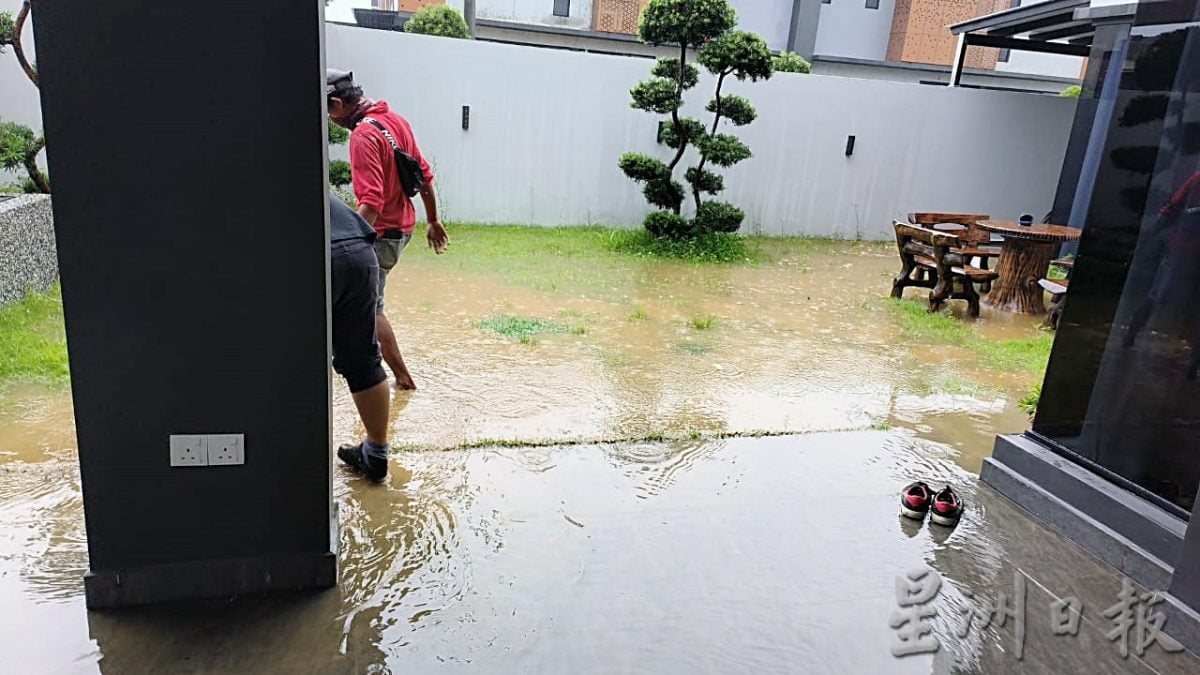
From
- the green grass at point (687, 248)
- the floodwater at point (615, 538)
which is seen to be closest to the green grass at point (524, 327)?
the floodwater at point (615, 538)

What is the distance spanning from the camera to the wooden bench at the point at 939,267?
6258 millimetres

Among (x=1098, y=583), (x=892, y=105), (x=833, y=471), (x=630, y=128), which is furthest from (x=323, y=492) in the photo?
(x=892, y=105)

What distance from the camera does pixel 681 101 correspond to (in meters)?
8.25

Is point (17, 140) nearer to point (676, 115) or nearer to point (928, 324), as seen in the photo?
point (676, 115)

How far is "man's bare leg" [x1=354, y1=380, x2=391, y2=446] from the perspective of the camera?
2727 millimetres

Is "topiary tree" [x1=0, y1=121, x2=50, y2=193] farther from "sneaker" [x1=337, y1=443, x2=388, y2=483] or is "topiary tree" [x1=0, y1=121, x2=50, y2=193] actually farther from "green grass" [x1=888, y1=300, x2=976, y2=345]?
"green grass" [x1=888, y1=300, x2=976, y2=345]

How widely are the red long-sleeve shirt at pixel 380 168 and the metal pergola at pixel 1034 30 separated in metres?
7.36

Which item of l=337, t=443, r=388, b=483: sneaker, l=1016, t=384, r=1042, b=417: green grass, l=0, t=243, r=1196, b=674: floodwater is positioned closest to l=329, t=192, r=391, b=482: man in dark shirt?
l=337, t=443, r=388, b=483: sneaker

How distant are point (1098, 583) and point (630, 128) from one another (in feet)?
24.4

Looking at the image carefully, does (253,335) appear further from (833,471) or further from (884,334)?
(884,334)

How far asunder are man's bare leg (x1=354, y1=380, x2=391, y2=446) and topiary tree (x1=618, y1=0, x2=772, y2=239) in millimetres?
5959

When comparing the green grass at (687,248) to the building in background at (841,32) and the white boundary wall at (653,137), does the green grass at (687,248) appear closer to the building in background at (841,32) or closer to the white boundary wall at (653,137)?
the white boundary wall at (653,137)

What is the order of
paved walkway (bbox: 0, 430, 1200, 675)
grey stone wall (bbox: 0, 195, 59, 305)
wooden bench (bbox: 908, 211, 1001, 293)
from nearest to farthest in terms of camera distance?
paved walkway (bbox: 0, 430, 1200, 675), grey stone wall (bbox: 0, 195, 59, 305), wooden bench (bbox: 908, 211, 1001, 293)

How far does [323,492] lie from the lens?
7.28ft
